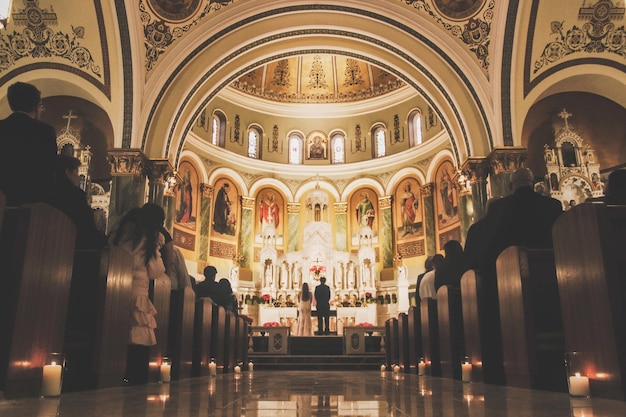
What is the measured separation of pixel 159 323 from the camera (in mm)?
5238

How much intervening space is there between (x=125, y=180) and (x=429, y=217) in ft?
37.1

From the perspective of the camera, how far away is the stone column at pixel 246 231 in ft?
69.2

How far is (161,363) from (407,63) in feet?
40.6

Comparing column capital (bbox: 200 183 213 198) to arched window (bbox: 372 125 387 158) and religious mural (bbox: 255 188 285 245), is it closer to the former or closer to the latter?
religious mural (bbox: 255 188 285 245)

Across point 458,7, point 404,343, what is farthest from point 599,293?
point 458,7

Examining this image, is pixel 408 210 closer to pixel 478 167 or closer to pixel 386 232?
pixel 386 232

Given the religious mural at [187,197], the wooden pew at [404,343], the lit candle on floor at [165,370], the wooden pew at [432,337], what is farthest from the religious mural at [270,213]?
the lit candle on floor at [165,370]

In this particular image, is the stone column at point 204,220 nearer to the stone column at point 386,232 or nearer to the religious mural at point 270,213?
the religious mural at point 270,213

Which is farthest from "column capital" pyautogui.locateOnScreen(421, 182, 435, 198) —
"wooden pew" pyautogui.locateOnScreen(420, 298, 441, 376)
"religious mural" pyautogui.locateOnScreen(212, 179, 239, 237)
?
"wooden pew" pyautogui.locateOnScreen(420, 298, 441, 376)

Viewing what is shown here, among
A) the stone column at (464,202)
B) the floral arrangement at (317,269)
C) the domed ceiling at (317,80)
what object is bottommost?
the floral arrangement at (317,269)

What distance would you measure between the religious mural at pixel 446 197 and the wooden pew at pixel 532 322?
14.7m

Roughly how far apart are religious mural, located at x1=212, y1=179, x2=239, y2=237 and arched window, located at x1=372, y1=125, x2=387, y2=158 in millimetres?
6192

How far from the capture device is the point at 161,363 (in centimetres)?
517

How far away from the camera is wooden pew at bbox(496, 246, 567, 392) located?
368 cm
